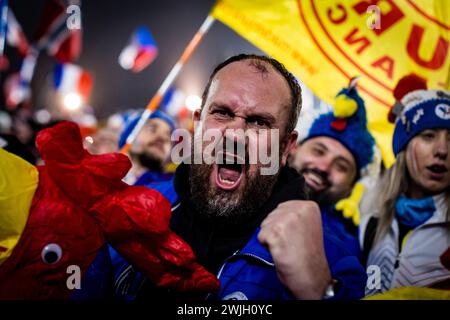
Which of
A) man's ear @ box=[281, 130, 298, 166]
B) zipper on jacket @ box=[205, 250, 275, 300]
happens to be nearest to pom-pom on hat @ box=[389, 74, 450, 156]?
man's ear @ box=[281, 130, 298, 166]

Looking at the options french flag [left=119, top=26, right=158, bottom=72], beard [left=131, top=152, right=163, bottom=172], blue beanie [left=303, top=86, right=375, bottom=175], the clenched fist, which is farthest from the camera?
french flag [left=119, top=26, right=158, bottom=72]

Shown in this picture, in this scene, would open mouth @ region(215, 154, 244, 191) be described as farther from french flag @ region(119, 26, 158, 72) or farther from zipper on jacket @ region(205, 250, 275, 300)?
french flag @ region(119, 26, 158, 72)

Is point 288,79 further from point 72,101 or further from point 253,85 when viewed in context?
point 72,101

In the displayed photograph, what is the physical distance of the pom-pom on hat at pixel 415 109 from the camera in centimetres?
207

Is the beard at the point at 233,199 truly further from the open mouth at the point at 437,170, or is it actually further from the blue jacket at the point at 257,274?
the open mouth at the point at 437,170

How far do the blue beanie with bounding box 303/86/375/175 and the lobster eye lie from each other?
1535 millimetres

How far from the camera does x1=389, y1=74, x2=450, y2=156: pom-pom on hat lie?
207cm

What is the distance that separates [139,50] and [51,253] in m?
2.60

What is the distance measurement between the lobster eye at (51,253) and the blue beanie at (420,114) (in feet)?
5.35

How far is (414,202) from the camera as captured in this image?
A: 81.9 inches

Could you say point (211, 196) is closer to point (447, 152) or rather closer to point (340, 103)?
point (340, 103)

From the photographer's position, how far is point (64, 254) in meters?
1.26

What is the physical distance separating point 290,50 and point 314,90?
0.82 ft

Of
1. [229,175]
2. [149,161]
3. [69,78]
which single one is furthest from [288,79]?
[69,78]
